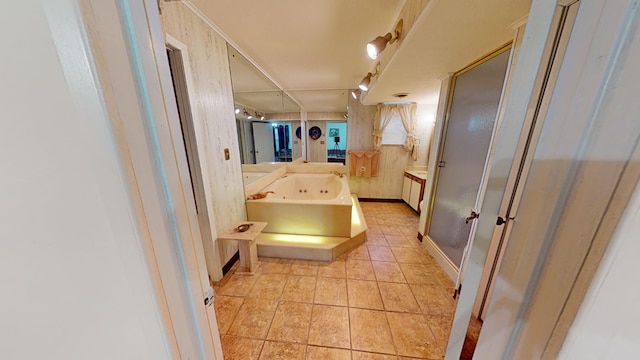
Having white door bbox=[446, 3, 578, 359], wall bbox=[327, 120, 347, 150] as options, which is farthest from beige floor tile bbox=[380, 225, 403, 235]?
wall bbox=[327, 120, 347, 150]

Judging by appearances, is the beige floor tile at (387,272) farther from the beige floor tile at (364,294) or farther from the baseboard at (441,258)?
the baseboard at (441,258)

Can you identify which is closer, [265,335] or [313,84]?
[265,335]

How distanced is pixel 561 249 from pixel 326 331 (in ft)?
4.94

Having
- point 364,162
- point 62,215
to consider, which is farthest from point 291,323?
point 364,162

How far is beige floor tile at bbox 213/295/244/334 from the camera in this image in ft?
4.83

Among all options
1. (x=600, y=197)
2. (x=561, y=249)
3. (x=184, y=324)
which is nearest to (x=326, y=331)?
(x=184, y=324)

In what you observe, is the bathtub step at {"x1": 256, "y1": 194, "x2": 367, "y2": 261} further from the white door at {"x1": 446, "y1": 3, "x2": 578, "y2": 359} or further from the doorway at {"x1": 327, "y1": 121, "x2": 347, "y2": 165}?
the doorway at {"x1": 327, "y1": 121, "x2": 347, "y2": 165}

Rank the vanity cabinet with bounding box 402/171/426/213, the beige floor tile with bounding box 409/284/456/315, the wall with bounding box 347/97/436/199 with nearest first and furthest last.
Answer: the beige floor tile with bounding box 409/284/456/315, the vanity cabinet with bounding box 402/171/426/213, the wall with bounding box 347/97/436/199

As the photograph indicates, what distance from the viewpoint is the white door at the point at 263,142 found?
10.9 feet

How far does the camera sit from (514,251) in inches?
18.6

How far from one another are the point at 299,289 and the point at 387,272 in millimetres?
947

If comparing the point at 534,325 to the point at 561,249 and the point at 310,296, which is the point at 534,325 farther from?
the point at 310,296

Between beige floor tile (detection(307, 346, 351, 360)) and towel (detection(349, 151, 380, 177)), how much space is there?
3059mm

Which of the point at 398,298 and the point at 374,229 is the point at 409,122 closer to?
the point at 374,229
